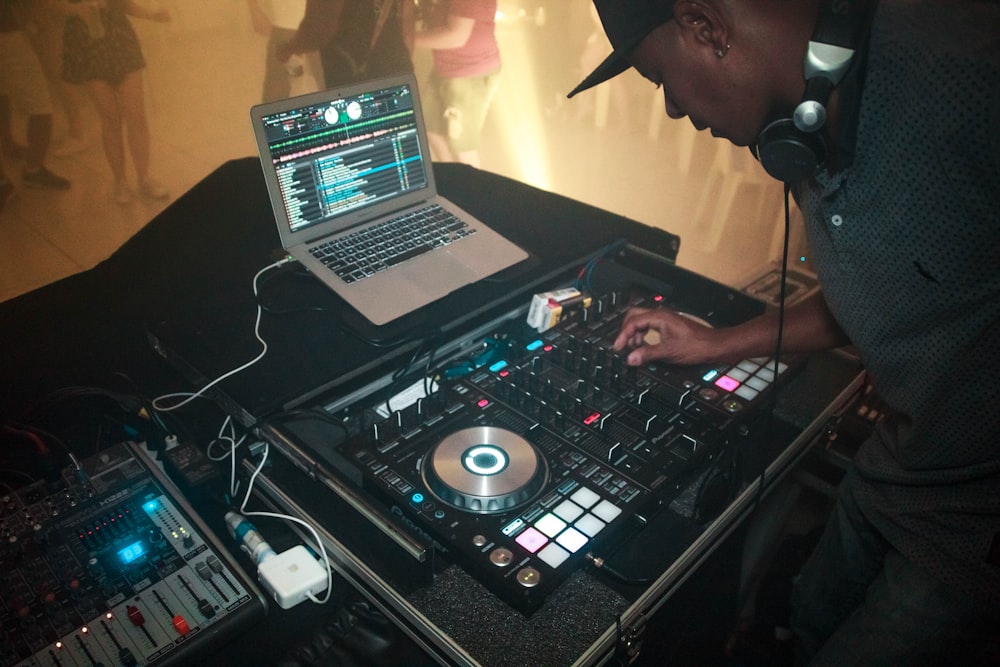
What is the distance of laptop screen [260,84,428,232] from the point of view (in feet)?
4.58

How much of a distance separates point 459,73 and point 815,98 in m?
1.56

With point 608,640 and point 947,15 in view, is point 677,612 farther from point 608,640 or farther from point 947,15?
point 947,15

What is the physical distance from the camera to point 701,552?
1.07m

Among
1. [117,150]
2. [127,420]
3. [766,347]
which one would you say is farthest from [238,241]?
[766,347]

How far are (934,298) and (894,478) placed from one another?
0.33m

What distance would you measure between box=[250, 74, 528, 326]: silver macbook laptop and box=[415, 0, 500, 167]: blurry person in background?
2.25 feet

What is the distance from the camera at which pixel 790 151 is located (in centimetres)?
90

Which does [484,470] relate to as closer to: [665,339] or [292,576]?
[292,576]

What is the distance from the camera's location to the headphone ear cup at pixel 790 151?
896 mm

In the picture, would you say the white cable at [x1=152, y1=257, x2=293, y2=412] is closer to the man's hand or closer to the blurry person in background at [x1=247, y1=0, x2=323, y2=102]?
the man's hand

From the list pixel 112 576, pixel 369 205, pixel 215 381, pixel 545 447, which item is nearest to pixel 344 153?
pixel 369 205

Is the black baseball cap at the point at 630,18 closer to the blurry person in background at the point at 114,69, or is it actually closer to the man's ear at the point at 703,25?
the man's ear at the point at 703,25

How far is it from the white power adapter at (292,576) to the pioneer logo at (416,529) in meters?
0.17

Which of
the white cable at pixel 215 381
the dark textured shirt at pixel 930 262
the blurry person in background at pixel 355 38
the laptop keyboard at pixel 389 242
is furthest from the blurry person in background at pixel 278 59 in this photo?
the dark textured shirt at pixel 930 262
